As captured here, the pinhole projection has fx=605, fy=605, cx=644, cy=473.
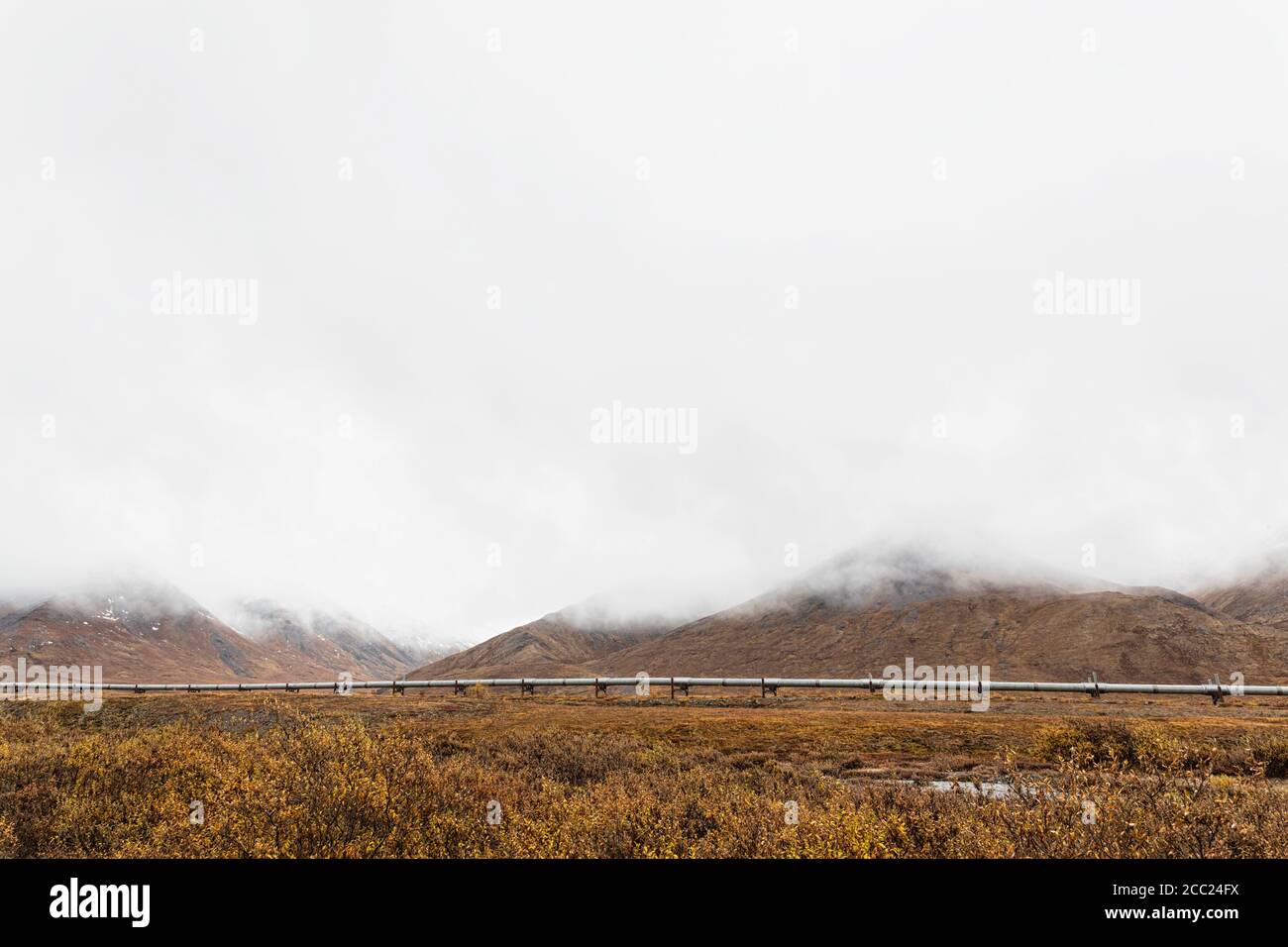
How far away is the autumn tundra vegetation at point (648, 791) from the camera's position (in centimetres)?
740

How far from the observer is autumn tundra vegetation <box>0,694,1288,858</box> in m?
7.40

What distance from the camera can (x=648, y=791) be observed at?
12086 millimetres

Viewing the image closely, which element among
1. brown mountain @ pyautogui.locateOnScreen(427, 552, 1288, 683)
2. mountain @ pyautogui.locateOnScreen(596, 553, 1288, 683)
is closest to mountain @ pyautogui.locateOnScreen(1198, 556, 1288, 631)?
mountain @ pyautogui.locateOnScreen(596, 553, 1288, 683)

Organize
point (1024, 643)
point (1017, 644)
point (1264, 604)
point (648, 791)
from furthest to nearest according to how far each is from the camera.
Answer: point (1264, 604) < point (1017, 644) < point (1024, 643) < point (648, 791)

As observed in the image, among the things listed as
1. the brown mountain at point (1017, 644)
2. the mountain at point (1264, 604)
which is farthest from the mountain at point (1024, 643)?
the mountain at point (1264, 604)

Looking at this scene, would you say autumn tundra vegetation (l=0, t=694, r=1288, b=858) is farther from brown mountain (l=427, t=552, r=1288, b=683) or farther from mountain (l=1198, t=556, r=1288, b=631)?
mountain (l=1198, t=556, r=1288, b=631)

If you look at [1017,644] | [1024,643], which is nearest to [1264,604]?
[1024,643]

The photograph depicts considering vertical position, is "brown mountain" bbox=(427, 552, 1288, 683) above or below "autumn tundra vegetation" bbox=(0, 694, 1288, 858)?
below

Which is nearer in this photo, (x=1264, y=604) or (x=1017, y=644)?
(x=1017, y=644)

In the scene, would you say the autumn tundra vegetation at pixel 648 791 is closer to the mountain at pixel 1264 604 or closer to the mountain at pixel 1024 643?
the mountain at pixel 1024 643

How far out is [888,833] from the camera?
799 centimetres

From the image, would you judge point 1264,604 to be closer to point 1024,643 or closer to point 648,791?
point 1024,643
